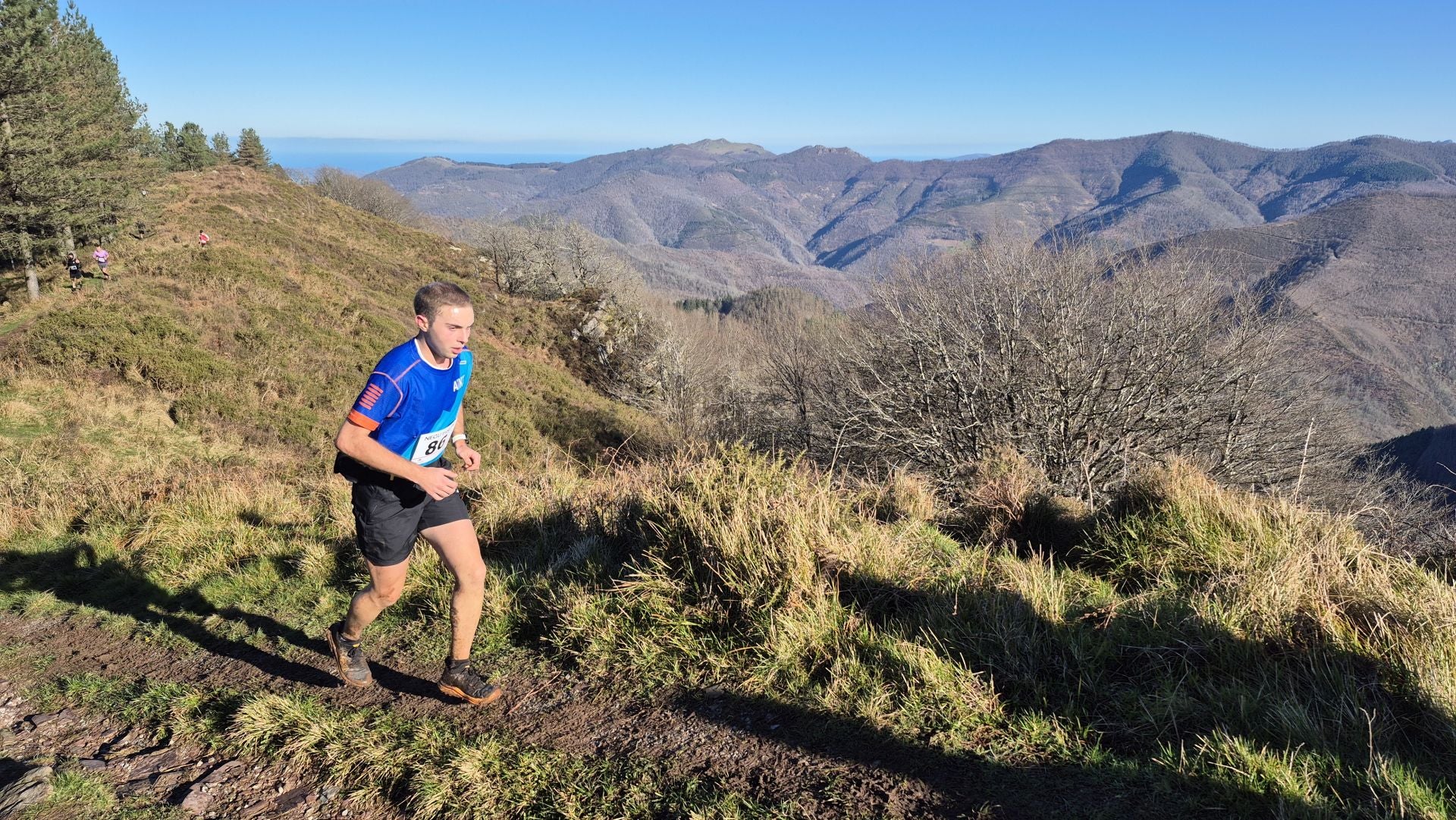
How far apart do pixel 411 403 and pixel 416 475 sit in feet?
1.05

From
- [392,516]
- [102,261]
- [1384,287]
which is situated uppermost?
[102,261]

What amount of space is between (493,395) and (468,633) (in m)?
18.6

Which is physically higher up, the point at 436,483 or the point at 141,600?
the point at 436,483

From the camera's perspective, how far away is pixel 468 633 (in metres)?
3.13

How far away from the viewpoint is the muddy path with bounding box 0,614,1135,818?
7.39 ft

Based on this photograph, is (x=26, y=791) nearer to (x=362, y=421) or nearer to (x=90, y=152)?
(x=362, y=421)

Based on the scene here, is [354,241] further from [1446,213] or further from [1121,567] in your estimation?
[1446,213]

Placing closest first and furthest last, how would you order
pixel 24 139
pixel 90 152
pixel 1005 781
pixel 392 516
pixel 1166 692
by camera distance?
pixel 1005 781 < pixel 1166 692 < pixel 392 516 < pixel 24 139 < pixel 90 152

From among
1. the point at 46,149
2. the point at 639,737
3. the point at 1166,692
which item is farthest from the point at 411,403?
the point at 46,149

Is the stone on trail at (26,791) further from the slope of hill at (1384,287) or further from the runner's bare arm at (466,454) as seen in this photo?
the slope of hill at (1384,287)

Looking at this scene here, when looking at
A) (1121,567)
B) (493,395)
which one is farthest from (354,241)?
(1121,567)

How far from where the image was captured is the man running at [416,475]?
2.81 meters

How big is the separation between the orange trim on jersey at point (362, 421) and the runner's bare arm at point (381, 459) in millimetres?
11

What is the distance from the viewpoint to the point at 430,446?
10.1 ft
